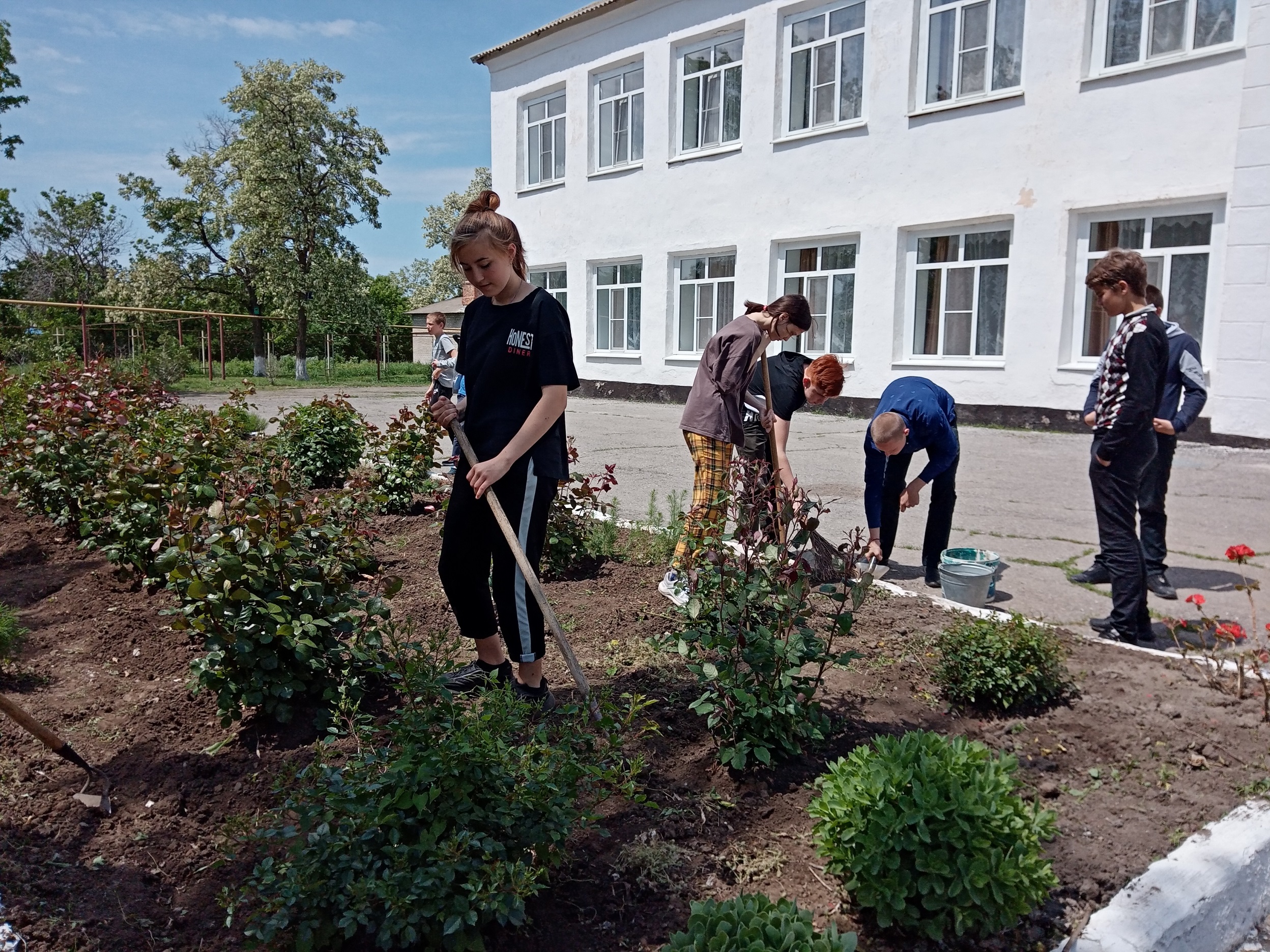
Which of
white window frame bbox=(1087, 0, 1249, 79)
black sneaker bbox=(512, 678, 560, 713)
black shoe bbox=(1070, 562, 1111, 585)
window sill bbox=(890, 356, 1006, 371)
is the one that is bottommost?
black shoe bbox=(1070, 562, 1111, 585)

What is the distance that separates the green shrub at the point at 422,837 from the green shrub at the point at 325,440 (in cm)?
525

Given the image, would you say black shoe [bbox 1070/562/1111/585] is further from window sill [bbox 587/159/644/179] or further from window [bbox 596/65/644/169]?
A: window [bbox 596/65/644/169]

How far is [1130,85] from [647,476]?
A: 8.49m

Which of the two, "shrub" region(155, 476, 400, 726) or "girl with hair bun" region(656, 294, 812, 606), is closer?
"shrub" region(155, 476, 400, 726)

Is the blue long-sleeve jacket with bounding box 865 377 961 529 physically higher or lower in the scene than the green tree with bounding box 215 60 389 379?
lower

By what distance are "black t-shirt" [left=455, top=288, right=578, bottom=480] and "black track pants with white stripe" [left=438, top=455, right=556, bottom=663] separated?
0.09 meters

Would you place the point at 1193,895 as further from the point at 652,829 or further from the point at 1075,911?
the point at 652,829

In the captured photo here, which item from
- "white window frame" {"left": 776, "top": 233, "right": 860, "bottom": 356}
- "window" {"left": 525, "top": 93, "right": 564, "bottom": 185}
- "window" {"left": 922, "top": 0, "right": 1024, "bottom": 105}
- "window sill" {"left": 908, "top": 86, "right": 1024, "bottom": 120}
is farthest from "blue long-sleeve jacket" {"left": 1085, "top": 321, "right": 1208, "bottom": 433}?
"window" {"left": 525, "top": 93, "right": 564, "bottom": 185}

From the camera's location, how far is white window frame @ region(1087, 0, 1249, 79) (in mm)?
11211

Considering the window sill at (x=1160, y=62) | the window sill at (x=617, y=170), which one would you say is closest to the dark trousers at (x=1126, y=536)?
the window sill at (x=1160, y=62)

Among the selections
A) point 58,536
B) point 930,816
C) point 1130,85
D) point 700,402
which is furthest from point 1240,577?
point 1130,85

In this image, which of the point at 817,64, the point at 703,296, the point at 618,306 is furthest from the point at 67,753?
the point at 618,306

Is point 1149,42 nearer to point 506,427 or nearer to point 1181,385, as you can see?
point 1181,385

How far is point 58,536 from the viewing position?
5.72m
